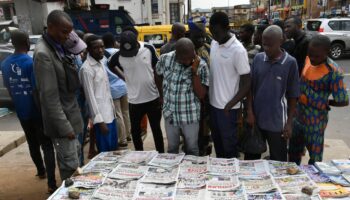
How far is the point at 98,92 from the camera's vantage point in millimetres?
2662

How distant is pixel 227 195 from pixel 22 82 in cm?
205

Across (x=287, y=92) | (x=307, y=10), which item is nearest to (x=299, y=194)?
(x=287, y=92)

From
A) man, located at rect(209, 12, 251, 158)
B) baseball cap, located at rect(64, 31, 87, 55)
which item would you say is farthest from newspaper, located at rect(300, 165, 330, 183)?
baseball cap, located at rect(64, 31, 87, 55)

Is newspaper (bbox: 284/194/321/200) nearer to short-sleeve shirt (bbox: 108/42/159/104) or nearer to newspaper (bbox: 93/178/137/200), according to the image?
newspaper (bbox: 93/178/137/200)

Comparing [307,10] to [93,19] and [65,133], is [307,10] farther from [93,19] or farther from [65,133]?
[65,133]

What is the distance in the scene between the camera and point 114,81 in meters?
3.47

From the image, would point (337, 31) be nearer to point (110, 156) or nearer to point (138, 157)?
point (138, 157)

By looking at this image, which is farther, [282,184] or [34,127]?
[34,127]

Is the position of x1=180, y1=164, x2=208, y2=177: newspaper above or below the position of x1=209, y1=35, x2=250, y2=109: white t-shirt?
below

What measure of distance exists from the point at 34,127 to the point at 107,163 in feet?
3.00

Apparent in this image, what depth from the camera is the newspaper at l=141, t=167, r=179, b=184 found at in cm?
225

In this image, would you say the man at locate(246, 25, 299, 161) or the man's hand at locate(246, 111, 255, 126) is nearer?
the man at locate(246, 25, 299, 161)

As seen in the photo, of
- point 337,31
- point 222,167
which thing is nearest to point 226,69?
point 222,167

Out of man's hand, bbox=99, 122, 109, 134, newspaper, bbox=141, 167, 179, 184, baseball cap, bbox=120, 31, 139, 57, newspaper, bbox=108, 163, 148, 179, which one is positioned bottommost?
newspaper, bbox=141, 167, 179, 184
